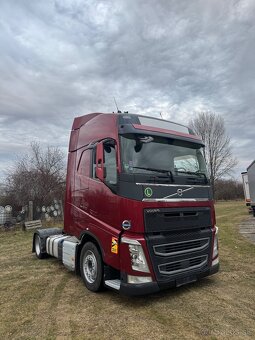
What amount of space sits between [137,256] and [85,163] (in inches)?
95.2

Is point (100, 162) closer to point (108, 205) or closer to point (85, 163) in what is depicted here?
point (108, 205)

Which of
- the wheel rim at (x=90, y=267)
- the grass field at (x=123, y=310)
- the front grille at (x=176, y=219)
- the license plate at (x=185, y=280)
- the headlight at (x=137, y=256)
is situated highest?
the front grille at (x=176, y=219)

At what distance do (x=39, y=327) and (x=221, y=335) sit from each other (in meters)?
2.44

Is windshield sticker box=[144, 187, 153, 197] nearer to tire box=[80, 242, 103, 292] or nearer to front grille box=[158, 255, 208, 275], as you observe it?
front grille box=[158, 255, 208, 275]

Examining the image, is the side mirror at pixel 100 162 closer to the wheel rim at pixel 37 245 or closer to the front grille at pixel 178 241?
the front grille at pixel 178 241

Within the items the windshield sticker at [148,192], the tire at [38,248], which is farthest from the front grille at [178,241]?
the tire at [38,248]

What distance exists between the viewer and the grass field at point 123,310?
399 centimetres

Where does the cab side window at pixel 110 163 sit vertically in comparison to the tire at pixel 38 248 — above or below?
above

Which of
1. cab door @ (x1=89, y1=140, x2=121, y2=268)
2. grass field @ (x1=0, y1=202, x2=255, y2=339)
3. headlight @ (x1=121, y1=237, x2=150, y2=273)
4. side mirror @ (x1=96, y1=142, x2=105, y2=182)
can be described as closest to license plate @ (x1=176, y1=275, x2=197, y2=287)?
grass field @ (x1=0, y1=202, x2=255, y2=339)

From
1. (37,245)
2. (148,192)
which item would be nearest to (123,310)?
(148,192)

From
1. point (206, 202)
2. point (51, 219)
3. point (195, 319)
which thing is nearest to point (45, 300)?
point (195, 319)

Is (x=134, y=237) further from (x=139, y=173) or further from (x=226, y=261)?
(x=226, y=261)

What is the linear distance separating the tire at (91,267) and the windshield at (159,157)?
5.66 feet

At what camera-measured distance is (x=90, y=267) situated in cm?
577
